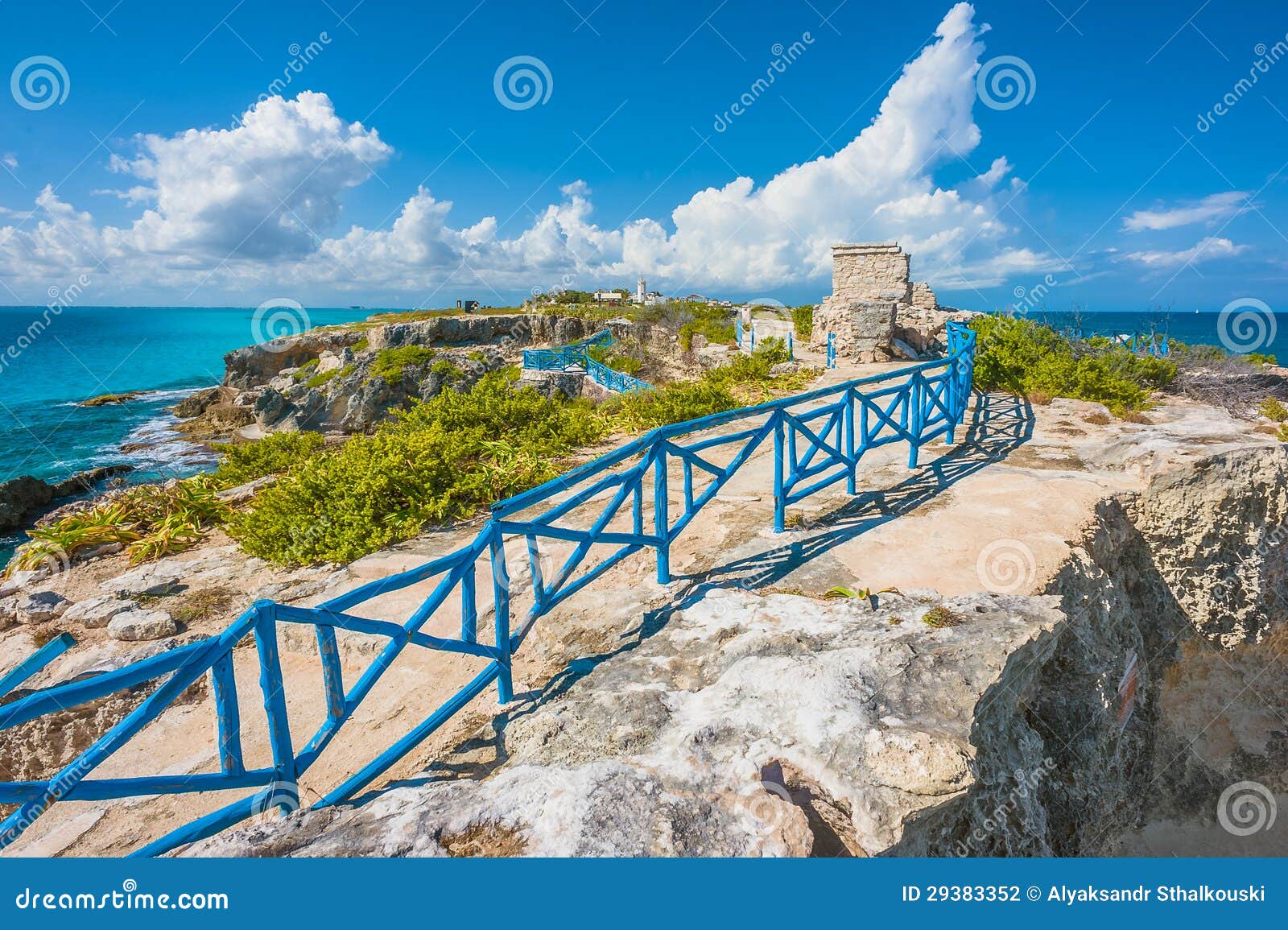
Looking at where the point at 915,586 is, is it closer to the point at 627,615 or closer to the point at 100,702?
the point at 627,615

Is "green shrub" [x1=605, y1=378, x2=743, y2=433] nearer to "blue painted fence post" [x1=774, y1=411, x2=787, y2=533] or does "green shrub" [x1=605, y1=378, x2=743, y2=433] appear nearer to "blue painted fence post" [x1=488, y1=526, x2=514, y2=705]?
"blue painted fence post" [x1=774, y1=411, x2=787, y2=533]

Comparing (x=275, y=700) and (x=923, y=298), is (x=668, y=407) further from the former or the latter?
(x=923, y=298)

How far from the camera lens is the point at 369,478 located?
6789 mm

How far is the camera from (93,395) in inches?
1738

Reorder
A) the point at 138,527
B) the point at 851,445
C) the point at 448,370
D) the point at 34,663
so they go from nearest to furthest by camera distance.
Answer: the point at 34,663, the point at 851,445, the point at 138,527, the point at 448,370

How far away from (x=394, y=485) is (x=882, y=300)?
563 inches

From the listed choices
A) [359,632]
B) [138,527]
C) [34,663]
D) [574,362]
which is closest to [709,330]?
[574,362]

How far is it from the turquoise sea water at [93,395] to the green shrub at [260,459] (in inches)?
148

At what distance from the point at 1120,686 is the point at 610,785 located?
4503mm

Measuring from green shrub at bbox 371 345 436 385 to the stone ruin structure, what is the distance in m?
17.5

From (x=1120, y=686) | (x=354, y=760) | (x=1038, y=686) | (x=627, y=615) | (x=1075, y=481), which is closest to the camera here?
(x=354, y=760)

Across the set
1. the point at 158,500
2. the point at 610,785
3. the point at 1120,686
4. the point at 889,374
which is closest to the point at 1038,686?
the point at 1120,686

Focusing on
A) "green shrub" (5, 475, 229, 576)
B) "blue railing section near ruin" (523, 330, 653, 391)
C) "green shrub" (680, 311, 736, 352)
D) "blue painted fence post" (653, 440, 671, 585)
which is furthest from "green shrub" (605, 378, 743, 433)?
"green shrub" (680, 311, 736, 352)

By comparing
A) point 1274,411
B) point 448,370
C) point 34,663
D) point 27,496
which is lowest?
point 1274,411
